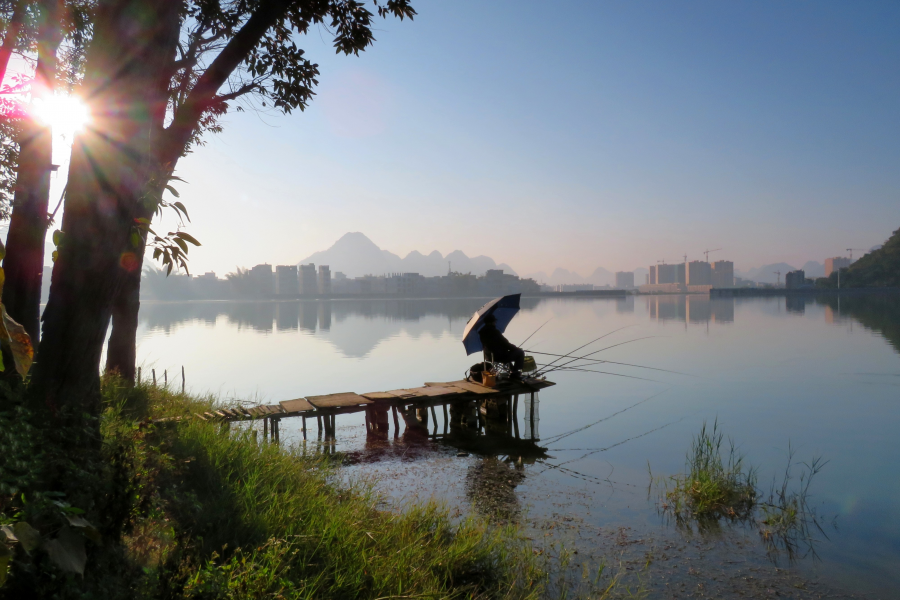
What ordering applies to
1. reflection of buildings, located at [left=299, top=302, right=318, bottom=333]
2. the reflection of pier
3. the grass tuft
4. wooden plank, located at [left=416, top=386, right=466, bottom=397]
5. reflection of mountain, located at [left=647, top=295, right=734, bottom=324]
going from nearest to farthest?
the grass tuft
the reflection of pier
wooden plank, located at [left=416, top=386, right=466, bottom=397]
reflection of buildings, located at [left=299, top=302, right=318, bottom=333]
reflection of mountain, located at [left=647, top=295, right=734, bottom=324]

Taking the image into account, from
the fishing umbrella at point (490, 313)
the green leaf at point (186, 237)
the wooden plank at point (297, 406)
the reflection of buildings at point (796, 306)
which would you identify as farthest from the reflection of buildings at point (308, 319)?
the reflection of buildings at point (796, 306)

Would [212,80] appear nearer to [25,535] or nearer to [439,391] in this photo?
[25,535]

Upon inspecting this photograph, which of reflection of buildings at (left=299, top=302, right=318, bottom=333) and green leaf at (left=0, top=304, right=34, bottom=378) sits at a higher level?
green leaf at (left=0, top=304, right=34, bottom=378)

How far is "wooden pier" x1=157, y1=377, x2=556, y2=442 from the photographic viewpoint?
1167cm

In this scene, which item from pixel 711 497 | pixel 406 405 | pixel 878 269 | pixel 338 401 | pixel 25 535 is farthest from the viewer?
pixel 878 269

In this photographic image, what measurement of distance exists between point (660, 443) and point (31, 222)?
1316 centimetres

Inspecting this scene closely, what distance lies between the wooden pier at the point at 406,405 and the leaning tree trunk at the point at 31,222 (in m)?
5.27

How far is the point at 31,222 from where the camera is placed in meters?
5.66

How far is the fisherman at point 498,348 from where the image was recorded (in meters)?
14.6

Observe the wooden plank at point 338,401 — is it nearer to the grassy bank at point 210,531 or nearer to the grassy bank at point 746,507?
the grassy bank at point 210,531

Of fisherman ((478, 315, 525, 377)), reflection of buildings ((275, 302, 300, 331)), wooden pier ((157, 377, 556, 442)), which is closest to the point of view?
wooden pier ((157, 377, 556, 442))

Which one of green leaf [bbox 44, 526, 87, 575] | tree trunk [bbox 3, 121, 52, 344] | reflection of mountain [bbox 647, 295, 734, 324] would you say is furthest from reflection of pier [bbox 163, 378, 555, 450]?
reflection of mountain [bbox 647, 295, 734, 324]

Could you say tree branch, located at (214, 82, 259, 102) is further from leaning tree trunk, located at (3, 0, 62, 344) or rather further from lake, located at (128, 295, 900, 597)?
lake, located at (128, 295, 900, 597)

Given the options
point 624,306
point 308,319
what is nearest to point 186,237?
point 308,319
